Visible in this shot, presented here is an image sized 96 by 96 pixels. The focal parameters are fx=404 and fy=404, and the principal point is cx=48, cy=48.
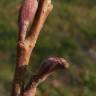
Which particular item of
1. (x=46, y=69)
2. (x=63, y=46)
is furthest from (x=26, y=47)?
(x=63, y=46)

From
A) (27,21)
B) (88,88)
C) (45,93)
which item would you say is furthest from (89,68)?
(27,21)

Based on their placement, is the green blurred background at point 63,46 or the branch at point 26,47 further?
the green blurred background at point 63,46

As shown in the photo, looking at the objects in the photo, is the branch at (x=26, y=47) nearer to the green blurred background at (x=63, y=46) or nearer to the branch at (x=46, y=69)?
the branch at (x=46, y=69)

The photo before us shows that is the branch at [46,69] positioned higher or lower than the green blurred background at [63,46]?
higher

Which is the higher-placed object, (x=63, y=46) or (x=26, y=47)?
(x=26, y=47)

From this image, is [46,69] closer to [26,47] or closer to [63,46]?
[26,47]

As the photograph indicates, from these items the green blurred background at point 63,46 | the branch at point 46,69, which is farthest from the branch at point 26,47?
the green blurred background at point 63,46
